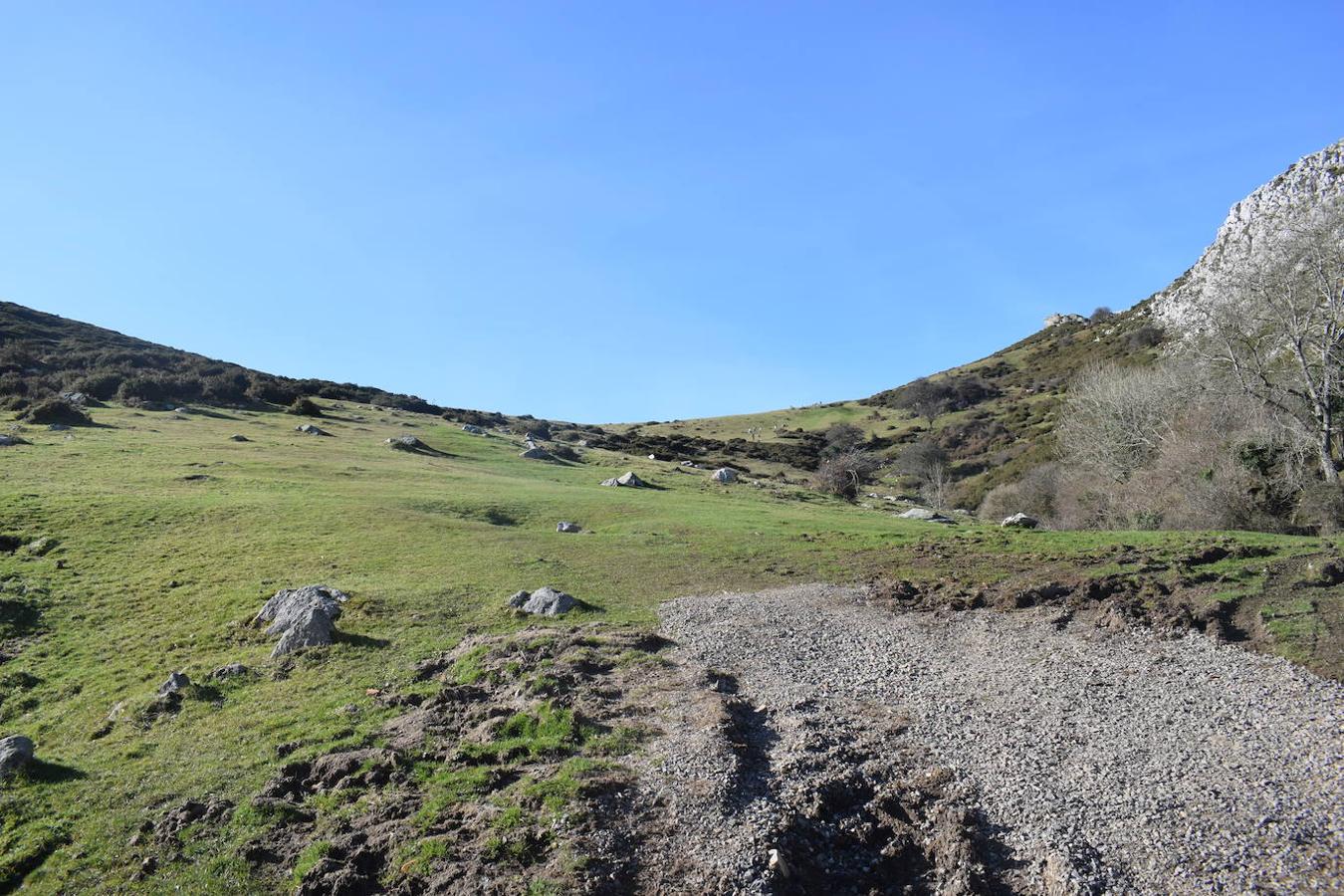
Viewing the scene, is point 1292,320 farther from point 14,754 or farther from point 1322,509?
point 14,754

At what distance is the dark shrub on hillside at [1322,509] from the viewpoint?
3105cm

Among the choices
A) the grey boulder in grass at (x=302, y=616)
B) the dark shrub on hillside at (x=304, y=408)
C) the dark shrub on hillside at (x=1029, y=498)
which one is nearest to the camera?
the grey boulder in grass at (x=302, y=616)

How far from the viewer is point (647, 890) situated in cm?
944

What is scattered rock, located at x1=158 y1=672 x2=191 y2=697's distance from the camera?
662 inches

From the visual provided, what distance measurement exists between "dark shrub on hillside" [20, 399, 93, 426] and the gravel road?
56998 mm

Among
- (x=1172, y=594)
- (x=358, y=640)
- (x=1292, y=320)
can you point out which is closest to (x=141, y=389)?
(x=358, y=640)

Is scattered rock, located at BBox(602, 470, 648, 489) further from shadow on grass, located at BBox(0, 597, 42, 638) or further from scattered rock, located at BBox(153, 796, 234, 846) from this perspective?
scattered rock, located at BBox(153, 796, 234, 846)

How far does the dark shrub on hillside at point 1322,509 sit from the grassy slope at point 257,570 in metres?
10.2

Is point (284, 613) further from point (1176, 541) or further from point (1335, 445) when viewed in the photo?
point (1335, 445)

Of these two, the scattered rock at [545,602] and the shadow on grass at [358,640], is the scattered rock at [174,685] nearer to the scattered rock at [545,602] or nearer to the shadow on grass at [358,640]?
the shadow on grass at [358,640]

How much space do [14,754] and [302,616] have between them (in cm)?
659

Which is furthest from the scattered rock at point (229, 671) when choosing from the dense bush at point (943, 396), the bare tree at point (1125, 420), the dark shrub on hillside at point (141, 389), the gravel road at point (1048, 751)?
the dense bush at point (943, 396)

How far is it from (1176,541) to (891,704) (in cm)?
1641

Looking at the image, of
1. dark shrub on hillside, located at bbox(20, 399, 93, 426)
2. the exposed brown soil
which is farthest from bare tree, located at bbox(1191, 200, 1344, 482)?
dark shrub on hillside, located at bbox(20, 399, 93, 426)
